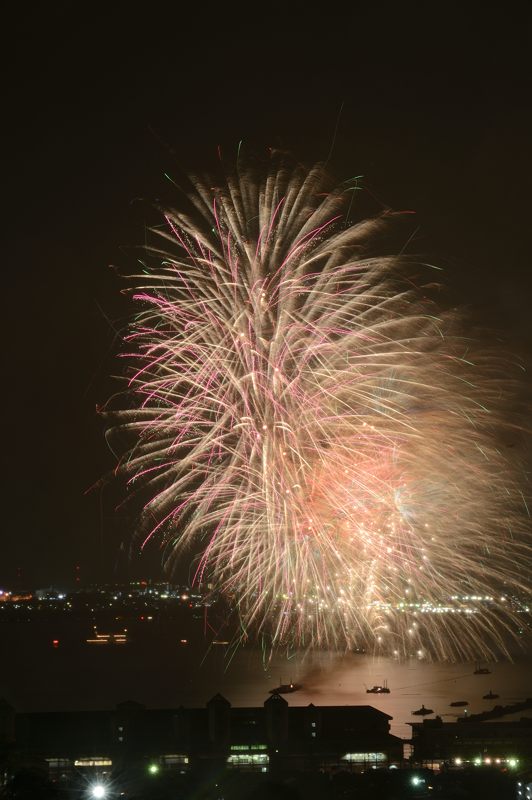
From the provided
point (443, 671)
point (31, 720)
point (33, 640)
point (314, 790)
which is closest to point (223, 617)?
point (33, 640)

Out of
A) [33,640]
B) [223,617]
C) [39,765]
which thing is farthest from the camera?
[223,617]

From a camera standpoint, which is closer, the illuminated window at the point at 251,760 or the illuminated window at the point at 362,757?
the illuminated window at the point at 251,760

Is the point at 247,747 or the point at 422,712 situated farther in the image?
the point at 422,712

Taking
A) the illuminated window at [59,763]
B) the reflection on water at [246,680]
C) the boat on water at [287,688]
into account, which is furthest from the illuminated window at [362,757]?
the boat on water at [287,688]

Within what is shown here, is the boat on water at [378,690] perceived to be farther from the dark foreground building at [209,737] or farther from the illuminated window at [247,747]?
the illuminated window at [247,747]

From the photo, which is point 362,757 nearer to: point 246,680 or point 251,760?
point 251,760

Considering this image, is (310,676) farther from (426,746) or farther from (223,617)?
(223,617)

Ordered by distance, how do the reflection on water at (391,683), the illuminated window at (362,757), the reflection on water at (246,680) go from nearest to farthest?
the illuminated window at (362,757) < the reflection on water at (391,683) < the reflection on water at (246,680)

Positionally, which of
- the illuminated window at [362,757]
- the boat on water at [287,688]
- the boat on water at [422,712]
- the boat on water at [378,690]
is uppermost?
the boat on water at [287,688]

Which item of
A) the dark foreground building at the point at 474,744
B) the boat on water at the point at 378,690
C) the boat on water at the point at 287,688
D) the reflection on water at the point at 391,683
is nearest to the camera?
the dark foreground building at the point at 474,744

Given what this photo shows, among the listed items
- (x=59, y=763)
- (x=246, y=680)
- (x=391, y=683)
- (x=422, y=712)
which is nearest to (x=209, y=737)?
(x=59, y=763)

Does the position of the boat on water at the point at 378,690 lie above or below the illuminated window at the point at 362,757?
above
